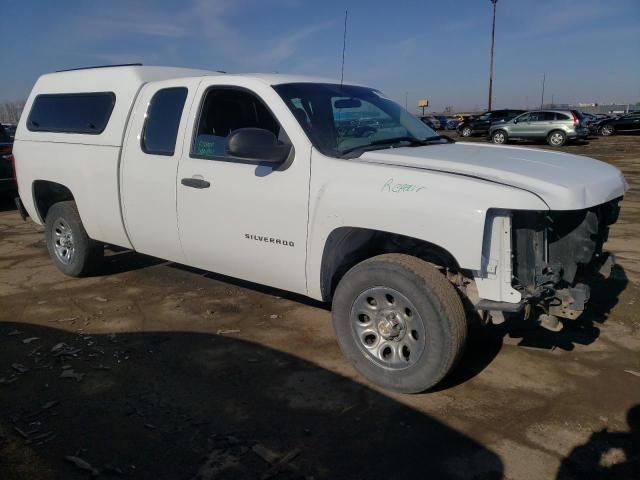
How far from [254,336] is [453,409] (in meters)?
1.73

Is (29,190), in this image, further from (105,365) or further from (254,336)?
(254,336)

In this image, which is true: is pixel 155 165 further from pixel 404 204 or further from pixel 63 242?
pixel 404 204

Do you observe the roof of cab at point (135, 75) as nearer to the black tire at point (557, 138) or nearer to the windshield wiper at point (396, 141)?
the windshield wiper at point (396, 141)

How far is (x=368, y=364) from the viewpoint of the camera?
3.55 meters

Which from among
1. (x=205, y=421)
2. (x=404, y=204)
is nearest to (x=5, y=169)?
(x=205, y=421)

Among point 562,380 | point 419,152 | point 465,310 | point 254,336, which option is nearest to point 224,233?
point 254,336

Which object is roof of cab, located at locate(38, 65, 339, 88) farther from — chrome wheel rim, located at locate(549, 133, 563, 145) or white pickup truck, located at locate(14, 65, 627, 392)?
chrome wheel rim, located at locate(549, 133, 563, 145)

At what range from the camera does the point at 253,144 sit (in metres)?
3.59

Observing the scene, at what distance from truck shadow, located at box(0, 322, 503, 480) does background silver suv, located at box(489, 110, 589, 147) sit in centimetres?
2469

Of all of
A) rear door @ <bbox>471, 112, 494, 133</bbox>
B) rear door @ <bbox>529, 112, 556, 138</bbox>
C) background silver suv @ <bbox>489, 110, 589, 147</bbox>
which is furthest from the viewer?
rear door @ <bbox>471, 112, 494, 133</bbox>

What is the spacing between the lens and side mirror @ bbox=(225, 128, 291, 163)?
358 centimetres

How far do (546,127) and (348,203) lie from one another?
82.2 feet

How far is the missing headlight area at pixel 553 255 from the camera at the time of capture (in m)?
3.12

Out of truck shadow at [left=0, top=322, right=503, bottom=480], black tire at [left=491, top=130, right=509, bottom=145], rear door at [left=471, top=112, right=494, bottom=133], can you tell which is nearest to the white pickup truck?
truck shadow at [left=0, top=322, right=503, bottom=480]
